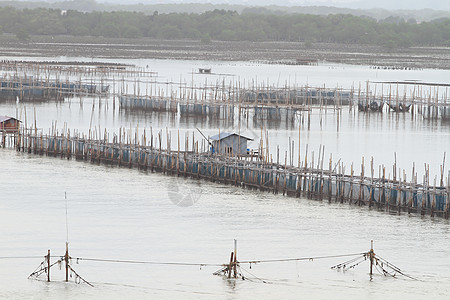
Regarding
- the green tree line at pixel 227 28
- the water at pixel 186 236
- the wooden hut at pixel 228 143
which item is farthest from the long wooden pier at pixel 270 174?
the green tree line at pixel 227 28

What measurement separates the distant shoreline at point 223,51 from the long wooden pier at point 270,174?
95644mm

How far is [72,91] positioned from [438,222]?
56282 mm

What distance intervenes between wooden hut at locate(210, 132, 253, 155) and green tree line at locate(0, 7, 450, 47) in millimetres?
124425

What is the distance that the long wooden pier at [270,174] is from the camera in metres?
34.8

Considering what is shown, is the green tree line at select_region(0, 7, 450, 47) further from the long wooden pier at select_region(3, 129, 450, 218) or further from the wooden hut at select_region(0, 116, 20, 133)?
the long wooden pier at select_region(3, 129, 450, 218)

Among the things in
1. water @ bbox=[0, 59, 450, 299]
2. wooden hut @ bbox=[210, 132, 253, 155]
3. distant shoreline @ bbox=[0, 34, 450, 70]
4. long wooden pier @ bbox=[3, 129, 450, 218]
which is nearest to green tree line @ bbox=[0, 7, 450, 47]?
distant shoreline @ bbox=[0, 34, 450, 70]

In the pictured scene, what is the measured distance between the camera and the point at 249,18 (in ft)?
642

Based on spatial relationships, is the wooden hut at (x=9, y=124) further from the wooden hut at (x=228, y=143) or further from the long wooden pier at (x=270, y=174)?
the wooden hut at (x=228, y=143)

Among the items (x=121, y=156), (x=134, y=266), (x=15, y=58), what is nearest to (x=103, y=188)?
(x=121, y=156)

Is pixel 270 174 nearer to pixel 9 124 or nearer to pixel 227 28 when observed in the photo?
pixel 9 124

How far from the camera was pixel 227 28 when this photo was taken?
603 feet

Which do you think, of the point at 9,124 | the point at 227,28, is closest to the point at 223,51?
the point at 227,28

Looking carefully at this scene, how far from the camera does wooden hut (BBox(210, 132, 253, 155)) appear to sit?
42188 millimetres

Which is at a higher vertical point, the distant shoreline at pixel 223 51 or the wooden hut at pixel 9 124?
the distant shoreline at pixel 223 51
